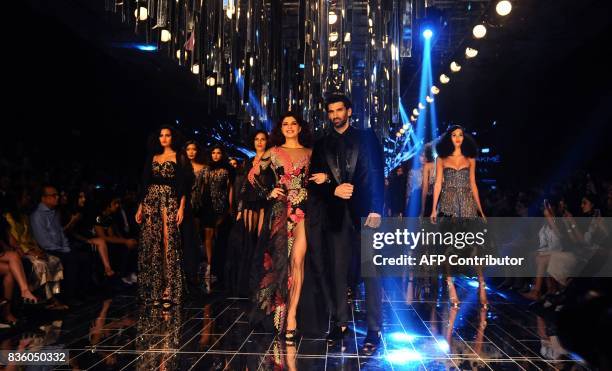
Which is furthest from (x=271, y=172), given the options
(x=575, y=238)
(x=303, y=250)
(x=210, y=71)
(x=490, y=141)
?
(x=490, y=141)

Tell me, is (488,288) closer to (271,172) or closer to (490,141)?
(271,172)

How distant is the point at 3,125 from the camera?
773 cm

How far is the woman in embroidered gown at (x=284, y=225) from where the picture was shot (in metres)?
4.29

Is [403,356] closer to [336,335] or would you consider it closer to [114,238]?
[336,335]

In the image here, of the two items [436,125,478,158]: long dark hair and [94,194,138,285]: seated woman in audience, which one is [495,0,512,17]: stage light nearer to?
[436,125,478,158]: long dark hair

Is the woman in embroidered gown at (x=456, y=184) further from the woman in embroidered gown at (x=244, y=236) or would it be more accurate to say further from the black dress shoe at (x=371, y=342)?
the black dress shoe at (x=371, y=342)

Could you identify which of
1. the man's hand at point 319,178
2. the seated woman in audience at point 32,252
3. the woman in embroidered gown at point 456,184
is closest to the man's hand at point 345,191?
the man's hand at point 319,178

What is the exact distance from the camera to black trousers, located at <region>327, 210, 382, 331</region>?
13.5 feet

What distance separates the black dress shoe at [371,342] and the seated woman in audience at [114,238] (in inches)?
161

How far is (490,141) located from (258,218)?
1056cm

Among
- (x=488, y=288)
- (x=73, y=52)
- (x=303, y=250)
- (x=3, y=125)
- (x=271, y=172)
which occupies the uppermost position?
(x=73, y=52)

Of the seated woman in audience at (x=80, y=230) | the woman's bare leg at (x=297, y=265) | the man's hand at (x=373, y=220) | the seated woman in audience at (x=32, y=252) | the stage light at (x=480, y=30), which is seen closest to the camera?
the man's hand at (x=373, y=220)

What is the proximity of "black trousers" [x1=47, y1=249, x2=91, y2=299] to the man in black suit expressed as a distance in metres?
2.78

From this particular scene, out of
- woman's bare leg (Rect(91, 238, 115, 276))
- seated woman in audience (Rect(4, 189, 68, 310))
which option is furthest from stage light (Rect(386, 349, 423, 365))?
woman's bare leg (Rect(91, 238, 115, 276))
